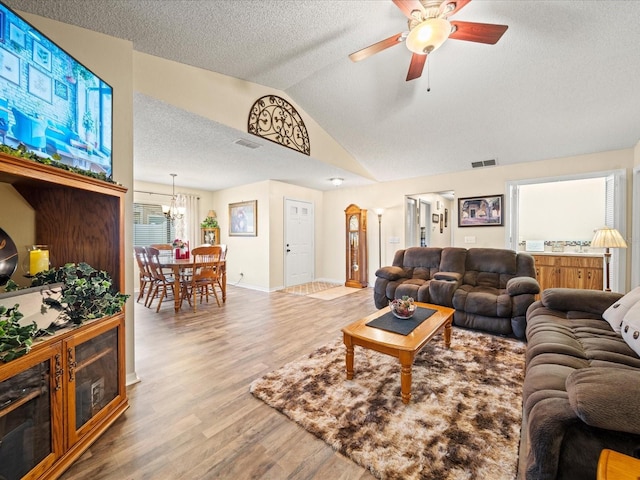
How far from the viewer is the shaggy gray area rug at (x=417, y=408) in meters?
1.34

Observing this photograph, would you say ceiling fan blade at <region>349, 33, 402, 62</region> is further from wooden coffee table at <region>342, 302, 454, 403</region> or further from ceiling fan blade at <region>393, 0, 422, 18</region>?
wooden coffee table at <region>342, 302, 454, 403</region>

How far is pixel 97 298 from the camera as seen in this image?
1.51 meters

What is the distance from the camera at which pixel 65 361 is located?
130 centimetres

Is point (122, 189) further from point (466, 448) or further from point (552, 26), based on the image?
point (552, 26)

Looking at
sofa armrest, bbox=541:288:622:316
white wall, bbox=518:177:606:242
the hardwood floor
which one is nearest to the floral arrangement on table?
the hardwood floor

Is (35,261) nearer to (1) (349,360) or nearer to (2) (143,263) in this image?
(1) (349,360)

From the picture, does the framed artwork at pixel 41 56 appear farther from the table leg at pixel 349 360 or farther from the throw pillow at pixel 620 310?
the throw pillow at pixel 620 310

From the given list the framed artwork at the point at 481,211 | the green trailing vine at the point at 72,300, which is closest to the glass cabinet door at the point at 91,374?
the green trailing vine at the point at 72,300

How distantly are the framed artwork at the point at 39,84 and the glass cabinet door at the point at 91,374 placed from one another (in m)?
1.36

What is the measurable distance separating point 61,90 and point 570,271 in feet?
21.9

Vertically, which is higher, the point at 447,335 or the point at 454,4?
the point at 454,4

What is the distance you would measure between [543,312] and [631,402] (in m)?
1.80

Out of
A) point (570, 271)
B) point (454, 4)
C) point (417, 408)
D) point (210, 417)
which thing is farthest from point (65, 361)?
point (570, 271)

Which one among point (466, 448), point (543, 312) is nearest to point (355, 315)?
point (543, 312)
